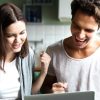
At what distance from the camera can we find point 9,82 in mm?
1354

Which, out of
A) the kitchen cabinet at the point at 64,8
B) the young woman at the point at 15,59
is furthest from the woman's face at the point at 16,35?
the kitchen cabinet at the point at 64,8

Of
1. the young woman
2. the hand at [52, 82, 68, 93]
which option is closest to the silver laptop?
the hand at [52, 82, 68, 93]

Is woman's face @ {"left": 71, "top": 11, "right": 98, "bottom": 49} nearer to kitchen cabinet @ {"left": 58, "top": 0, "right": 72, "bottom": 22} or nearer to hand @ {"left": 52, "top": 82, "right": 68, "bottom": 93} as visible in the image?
hand @ {"left": 52, "top": 82, "right": 68, "bottom": 93}

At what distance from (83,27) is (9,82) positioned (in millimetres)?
469

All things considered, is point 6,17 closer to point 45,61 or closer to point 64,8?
point 45,61

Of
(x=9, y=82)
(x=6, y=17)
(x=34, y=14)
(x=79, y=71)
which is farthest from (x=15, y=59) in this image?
(x=34, y=14)

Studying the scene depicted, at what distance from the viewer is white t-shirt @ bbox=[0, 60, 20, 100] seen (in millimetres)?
1334

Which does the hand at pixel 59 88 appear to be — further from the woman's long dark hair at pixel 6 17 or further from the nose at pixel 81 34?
the woman's long dark hair at pixel 6 17

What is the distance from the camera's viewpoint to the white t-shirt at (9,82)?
1.33m

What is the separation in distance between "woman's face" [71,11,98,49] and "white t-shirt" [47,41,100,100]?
0.11m

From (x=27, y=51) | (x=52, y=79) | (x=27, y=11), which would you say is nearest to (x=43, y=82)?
(x=52, y=79)

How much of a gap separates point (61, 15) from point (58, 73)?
1633 millimetres

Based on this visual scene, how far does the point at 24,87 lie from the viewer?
1.37m

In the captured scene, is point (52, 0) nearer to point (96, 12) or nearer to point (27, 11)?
point (27, 11)
